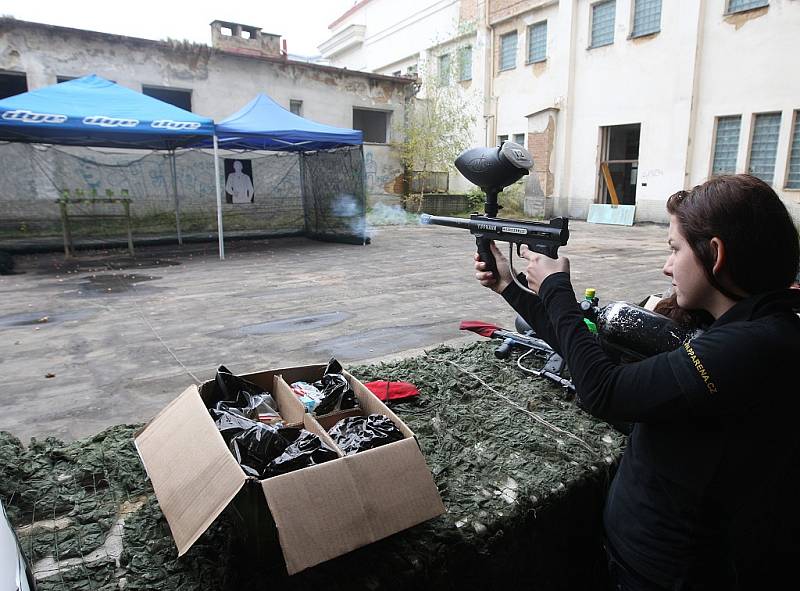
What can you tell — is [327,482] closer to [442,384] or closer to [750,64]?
[442,384]

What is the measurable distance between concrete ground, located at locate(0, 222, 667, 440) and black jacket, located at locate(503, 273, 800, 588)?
3017 mm

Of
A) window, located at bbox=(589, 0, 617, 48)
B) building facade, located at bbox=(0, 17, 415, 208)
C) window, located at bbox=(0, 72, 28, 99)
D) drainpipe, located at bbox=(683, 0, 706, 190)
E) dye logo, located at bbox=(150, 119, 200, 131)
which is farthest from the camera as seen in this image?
window, located at bbox=(589, 0, 617, 48)

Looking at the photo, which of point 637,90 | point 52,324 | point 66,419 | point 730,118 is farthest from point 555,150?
point 66,419

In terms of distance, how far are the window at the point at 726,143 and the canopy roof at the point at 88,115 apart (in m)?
14.2

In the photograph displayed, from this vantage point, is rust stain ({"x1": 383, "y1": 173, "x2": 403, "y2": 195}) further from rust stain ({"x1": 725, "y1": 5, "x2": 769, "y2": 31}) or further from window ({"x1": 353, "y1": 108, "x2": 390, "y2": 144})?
rust stain ({"x1": 725, "y1": 5, "x2": 769, "y2": 31})

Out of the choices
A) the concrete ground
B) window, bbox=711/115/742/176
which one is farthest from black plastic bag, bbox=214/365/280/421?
window, bbox=711/115/742/176

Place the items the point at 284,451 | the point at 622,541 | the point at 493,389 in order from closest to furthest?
the point at 622,541 → the point at 284,451 → the point at 493,389

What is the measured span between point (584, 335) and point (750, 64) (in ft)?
57.0

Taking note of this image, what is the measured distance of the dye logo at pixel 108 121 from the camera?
27.9 ft

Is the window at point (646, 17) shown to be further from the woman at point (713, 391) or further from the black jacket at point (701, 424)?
the black jacket at point (701, 424)

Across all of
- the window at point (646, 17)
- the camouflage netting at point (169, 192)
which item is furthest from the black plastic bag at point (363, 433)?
the window at point (646, 17)

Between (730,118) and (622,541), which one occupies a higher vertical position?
(730,118)

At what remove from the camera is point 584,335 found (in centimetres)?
135

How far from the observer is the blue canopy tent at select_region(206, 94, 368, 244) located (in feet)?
32.8
